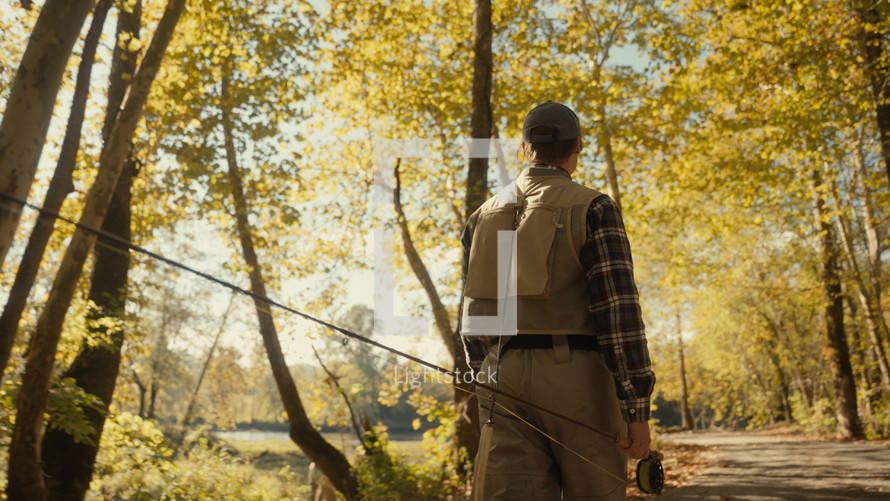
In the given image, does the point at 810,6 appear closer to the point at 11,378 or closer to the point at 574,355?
the point at 574,355

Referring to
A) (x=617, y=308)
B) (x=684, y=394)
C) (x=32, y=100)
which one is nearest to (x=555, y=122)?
(x=617, y=308)

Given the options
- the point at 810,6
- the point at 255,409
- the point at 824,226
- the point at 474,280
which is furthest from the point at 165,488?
the point at 255,409

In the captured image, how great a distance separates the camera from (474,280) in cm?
229

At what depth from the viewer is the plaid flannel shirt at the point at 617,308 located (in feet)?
6.56

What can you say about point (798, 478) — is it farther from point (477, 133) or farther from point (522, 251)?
point (522, 251)

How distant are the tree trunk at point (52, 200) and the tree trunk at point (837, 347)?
13.5 meters

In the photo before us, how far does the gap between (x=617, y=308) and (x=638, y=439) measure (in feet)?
1.38

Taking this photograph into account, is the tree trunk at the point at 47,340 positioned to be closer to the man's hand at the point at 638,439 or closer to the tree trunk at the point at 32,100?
the tree trunk at the point at 32,100

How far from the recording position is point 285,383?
10.6 m

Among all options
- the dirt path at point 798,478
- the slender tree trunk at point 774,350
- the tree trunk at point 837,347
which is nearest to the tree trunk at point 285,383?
the dirt path at point 798,478

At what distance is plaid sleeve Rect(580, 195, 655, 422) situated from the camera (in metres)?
2.00

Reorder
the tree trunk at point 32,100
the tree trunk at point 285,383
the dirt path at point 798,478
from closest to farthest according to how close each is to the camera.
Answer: the tree trunk at point 32,100, the dirt path at point 798,478, the tree trunk at point 285,383

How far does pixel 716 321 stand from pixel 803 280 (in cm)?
522

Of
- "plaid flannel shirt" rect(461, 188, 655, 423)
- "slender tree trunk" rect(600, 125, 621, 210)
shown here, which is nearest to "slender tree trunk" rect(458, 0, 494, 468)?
"slender tree trunk" rect(600, 125, 621, 210)
